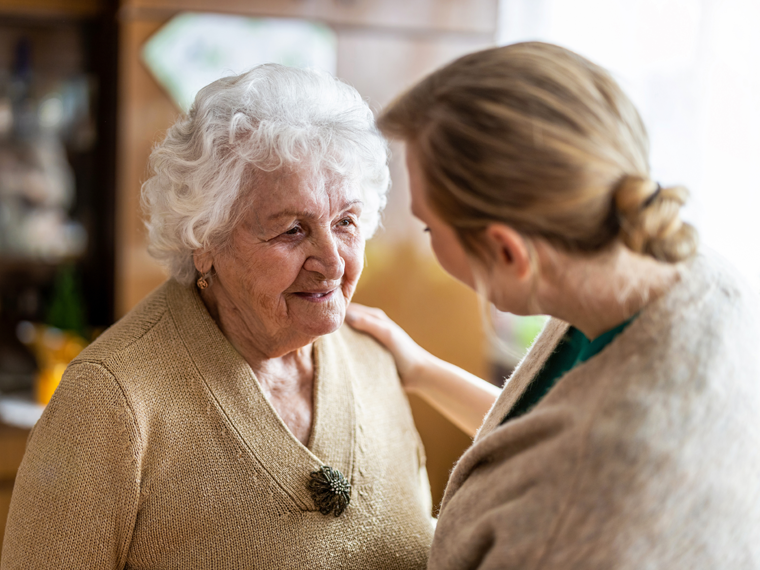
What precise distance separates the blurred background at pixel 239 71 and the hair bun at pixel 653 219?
2.84 feet

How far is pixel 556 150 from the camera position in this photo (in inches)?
27.6

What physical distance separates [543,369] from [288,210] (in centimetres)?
51

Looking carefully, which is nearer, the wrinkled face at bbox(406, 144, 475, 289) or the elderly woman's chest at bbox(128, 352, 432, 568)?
the wrinkled face at bbox(406, 144, 475, 289)

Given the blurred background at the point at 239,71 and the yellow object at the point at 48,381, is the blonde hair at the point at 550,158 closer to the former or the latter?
the blurred background at the point at 239,71

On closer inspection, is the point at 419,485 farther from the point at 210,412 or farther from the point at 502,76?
the point at 502,76

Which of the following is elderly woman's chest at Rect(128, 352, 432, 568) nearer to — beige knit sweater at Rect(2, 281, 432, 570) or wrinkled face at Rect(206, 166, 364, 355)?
beige knit sweater at Rect(2, 281, 432, 570)

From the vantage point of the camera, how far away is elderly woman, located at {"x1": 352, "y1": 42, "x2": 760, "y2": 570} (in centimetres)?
68

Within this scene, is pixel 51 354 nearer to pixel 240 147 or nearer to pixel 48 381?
pixel 48 381

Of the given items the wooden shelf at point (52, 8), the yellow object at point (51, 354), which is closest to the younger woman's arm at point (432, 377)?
the yellow object at point (51, 354)

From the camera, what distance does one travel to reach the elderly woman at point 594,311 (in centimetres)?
68

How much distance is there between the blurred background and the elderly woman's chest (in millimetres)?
965

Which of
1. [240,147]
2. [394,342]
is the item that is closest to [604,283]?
[240,147]

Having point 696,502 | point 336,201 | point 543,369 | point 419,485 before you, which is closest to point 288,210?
point 336,201

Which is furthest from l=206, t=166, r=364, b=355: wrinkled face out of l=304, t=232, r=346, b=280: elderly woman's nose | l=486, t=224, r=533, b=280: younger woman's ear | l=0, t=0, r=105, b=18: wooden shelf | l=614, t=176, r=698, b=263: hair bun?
l=0, t=0, r=105, b=18: wooden shelf
